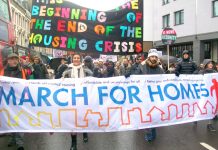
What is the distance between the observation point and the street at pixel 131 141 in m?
7.37

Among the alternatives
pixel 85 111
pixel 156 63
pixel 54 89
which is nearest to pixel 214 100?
pixel 156 63

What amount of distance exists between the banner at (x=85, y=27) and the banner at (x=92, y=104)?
2.37m

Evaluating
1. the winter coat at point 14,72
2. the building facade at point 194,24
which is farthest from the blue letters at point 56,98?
the building facade at point 194,24

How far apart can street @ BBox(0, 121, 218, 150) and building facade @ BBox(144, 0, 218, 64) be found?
2329 cm

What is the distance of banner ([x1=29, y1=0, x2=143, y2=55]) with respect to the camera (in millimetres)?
9492

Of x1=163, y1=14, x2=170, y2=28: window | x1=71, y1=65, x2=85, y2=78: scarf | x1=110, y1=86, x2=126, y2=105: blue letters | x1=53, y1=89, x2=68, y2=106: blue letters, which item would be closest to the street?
x1=110, y1=86, x2=126, y2=105: blue letters

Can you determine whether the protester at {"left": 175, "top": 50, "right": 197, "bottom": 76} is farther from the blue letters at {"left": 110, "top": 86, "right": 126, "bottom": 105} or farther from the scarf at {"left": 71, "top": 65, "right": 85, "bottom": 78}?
the scarf at {"left": 71, "top": 65, "right": 85, "bottom": 78}

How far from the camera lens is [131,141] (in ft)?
25.9

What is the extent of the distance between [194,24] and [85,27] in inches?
1026

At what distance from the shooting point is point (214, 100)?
321 inches

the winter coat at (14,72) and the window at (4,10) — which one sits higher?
the window at (4,10)

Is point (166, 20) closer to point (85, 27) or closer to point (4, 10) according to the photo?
point (4, 10)

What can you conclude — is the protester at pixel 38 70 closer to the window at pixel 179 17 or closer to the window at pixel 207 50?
the window at pixel 207 50

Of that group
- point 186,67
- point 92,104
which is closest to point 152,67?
point 92,104
